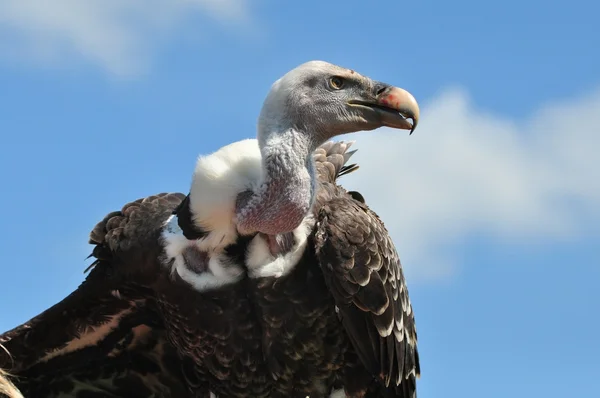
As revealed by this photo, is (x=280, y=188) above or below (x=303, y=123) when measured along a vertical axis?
below

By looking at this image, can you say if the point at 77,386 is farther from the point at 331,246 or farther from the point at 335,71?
the point at 335,71

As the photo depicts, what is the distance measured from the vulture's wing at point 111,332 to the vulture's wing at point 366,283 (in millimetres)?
1356

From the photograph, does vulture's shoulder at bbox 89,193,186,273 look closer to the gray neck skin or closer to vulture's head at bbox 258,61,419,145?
the gray neck skin

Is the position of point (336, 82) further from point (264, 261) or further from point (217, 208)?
point (264, 261)

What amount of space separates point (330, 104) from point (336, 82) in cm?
24

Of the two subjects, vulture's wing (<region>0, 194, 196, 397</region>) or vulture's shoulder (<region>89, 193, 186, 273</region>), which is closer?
vulture's shoulder (<region>89, 193, 186, 273</region>)

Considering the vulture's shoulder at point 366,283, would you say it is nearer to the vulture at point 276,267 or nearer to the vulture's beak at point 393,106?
the vulture at point 276,267

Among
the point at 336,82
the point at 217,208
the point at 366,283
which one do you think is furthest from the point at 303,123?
the point at 366,283

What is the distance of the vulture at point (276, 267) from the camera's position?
9055 mm

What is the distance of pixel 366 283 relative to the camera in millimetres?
9523

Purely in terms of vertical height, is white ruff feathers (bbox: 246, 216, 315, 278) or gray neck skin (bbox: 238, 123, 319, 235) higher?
gray neck skin (bbox: 238, 123, 319, 235)

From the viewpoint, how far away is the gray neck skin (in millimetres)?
8812

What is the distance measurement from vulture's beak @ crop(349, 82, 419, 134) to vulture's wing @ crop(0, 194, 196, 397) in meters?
1.90

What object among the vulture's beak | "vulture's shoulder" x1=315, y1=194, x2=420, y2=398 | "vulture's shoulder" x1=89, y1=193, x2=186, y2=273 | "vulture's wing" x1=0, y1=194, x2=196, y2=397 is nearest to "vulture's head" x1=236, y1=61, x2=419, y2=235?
the vulture's beak
